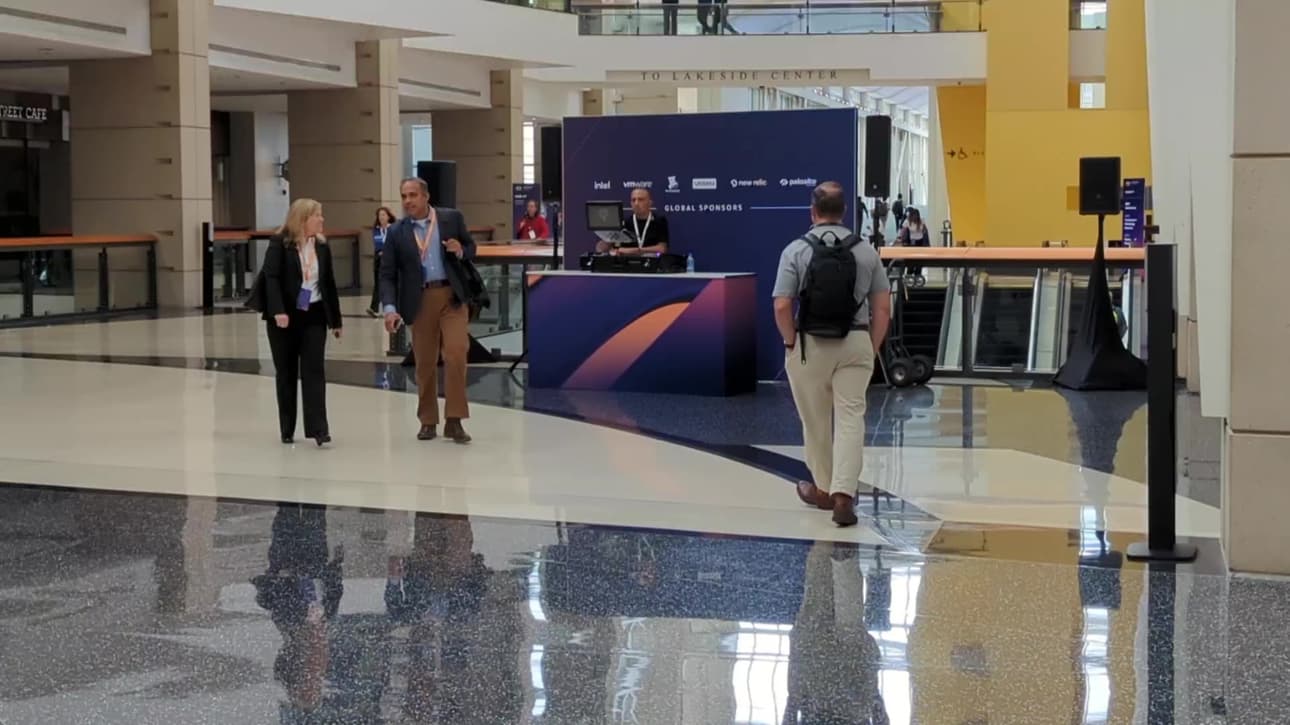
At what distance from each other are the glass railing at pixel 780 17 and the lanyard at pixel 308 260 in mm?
25163

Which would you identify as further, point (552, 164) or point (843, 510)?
point (552, 164)

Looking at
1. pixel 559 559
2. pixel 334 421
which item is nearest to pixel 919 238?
pixel 334 421

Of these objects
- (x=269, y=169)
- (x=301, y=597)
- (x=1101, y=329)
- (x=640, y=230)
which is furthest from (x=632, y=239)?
(x=269, y=169)

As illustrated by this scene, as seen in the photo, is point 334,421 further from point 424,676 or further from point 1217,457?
point 424,676

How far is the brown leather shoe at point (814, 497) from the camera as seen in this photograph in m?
7.89

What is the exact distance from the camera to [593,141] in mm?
14461

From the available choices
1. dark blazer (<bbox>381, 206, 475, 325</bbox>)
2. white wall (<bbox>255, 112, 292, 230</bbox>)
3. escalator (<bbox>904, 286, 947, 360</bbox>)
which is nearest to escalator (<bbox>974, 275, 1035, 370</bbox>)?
escalator (<bbox>904, 286, 947, 360</bbox>)

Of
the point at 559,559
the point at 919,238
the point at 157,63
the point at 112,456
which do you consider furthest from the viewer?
the point at 919,238

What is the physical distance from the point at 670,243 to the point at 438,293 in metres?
4.21

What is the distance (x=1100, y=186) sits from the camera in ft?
43.7

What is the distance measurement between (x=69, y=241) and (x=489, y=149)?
49.3 ft

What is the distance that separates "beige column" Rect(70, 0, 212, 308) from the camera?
23.2m

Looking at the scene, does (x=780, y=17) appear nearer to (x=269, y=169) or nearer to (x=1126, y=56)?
(x=1126, y=56)

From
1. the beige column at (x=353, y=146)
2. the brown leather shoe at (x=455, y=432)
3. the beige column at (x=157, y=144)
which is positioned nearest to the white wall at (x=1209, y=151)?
the brown leather shoe at (x=455, y=432)
